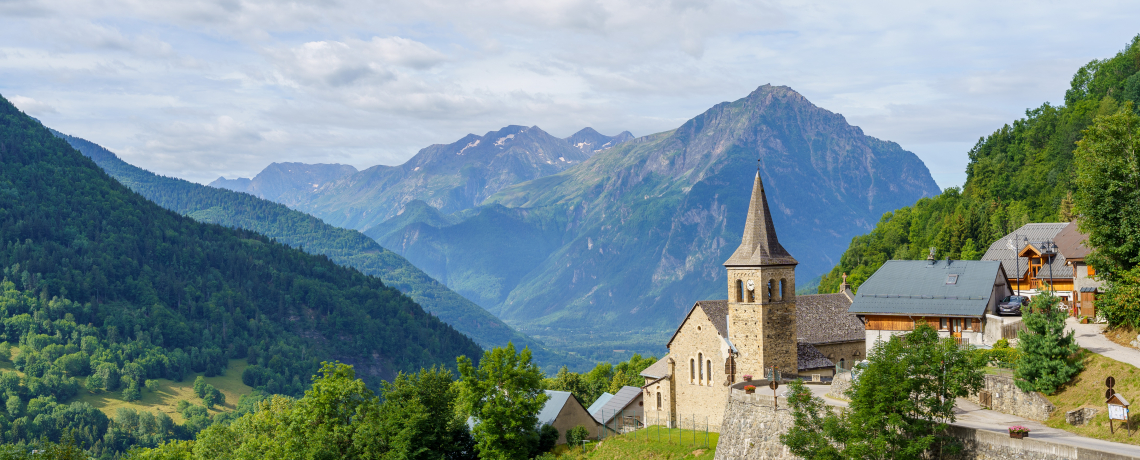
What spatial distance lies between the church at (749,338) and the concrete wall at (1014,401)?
68.5 ft

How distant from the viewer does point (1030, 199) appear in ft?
367

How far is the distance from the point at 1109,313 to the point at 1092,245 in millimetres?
4113

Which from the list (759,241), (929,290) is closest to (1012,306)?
(929,290)

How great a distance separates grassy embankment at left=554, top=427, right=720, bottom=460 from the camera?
54784 mm

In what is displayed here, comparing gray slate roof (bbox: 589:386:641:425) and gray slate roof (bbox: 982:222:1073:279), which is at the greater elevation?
gray slate roof (bbox: 982:222:1073:279)

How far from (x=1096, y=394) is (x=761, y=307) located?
27257 millimetres

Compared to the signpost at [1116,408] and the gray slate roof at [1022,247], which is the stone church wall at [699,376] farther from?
the signpost at [1116,408]

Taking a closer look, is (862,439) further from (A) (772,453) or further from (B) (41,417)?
(B) (41,417)

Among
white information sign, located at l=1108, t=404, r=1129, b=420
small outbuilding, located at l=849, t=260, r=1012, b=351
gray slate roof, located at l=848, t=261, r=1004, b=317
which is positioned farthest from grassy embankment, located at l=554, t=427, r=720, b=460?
white information sign, located at l=1108, t=404, r=1129, b=420

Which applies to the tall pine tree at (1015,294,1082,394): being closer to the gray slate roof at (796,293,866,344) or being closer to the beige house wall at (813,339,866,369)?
the gray slate roof at (796,293,866,344)

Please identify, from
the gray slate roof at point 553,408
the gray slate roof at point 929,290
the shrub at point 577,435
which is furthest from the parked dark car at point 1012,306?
the gray slate roof at point 553,408

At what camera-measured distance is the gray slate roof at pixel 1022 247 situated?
232 feet

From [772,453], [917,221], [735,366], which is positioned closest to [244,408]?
[917,221]

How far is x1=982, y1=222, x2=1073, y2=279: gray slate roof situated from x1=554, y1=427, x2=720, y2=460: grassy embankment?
3171 cm
